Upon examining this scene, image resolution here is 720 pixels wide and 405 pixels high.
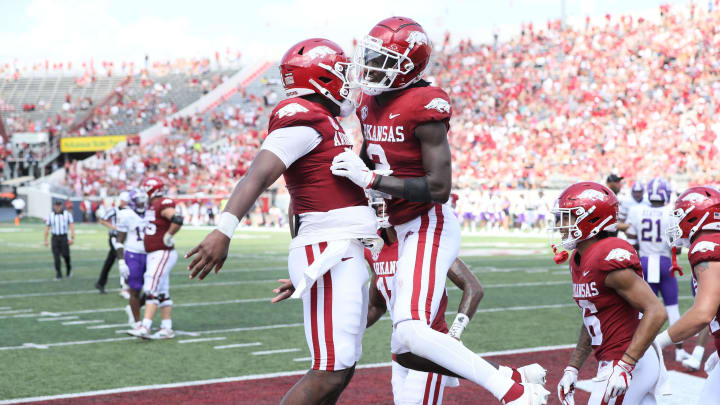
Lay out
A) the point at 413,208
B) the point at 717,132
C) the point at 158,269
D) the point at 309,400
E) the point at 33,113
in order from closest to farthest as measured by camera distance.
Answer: the point at 309,400, the point at 413,208, the point at 158,269, the point at 717,132, the point at 33,113

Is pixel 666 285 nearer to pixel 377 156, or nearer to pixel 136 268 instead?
pixel 377 156

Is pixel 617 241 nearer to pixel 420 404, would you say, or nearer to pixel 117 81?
pixel 420 404

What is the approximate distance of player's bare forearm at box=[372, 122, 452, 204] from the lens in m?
3.96

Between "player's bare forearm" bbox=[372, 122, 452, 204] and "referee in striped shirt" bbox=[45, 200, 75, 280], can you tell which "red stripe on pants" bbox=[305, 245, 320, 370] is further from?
"referee in striped shirt" bbox=[45, 200, 75, 280]

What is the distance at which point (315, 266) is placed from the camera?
372 centimetres

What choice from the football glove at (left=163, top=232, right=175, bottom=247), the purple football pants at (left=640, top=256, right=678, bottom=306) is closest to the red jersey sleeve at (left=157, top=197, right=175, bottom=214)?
the football glove at (left=163, top=232, right=175, bottom=247)

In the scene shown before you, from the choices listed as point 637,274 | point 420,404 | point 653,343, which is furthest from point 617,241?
point 420,404

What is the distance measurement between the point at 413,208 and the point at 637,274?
1.08 m

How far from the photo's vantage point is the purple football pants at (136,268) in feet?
31.4

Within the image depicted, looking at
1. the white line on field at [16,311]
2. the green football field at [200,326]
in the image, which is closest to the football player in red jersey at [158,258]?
the green football field at [200,326]

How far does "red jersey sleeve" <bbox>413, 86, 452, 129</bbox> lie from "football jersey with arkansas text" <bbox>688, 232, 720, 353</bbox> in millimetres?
1230

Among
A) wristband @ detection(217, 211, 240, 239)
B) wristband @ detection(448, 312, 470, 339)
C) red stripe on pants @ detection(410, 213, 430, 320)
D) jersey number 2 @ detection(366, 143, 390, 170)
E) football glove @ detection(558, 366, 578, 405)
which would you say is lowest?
football glove @ detection(558, 366, 578, 405)

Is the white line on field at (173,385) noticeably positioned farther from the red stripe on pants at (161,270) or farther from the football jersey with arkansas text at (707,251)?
the football jersey with arkansas text at (707,251)

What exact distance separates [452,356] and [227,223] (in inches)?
44.1
